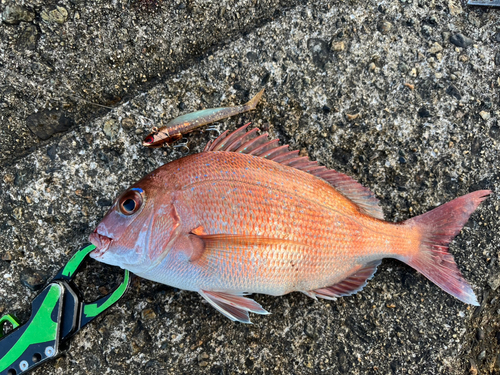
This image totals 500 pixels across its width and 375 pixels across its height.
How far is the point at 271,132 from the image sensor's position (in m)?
1.95


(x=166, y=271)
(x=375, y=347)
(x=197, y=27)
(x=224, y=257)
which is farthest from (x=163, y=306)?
(x=197, y=27)

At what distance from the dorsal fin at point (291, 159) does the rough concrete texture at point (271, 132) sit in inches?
8.5

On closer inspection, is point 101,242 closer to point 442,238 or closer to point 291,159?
point 291,159

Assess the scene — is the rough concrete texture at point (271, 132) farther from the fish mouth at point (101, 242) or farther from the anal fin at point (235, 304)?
the fish mouth at point (101, 242)

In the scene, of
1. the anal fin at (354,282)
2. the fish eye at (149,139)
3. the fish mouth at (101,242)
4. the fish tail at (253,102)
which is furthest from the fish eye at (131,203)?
the anal fin at (354,282)

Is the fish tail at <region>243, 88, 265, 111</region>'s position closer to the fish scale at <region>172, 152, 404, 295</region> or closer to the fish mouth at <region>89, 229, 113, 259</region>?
the fish scale at <region>172, 152, 404, 295</region>

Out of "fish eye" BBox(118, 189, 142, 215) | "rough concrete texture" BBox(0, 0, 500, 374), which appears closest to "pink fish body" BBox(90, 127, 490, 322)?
"fish eye" BBox(118, 189, 142, 215)

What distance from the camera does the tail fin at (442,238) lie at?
5.88ft

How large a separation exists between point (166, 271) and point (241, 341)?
639 mm

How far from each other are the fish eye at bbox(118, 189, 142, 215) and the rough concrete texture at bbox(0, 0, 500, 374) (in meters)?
0.38

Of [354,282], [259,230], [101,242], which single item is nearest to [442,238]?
[354,282]

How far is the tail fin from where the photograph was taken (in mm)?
1791

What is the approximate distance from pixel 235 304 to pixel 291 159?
776 mm

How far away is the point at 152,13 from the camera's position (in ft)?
6.30
